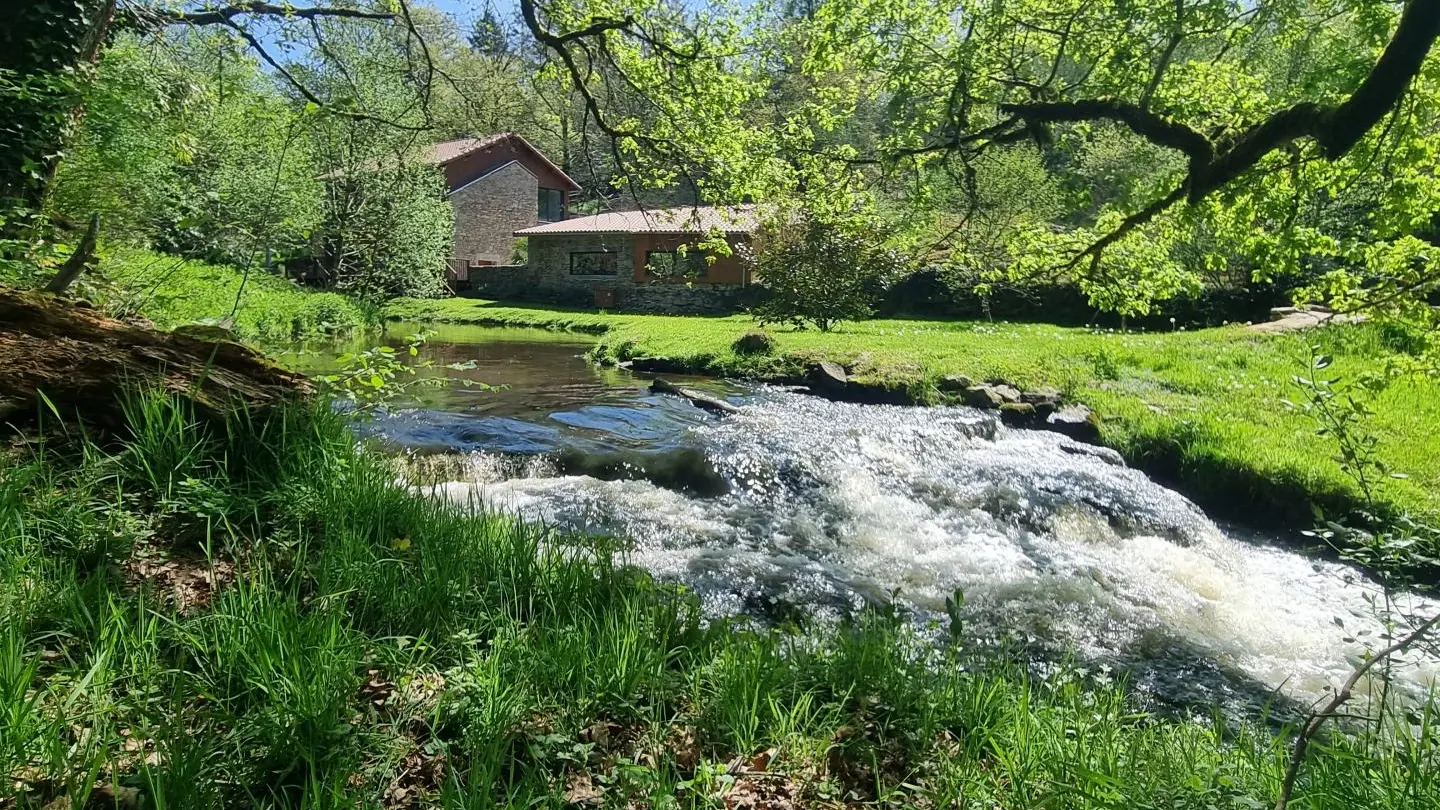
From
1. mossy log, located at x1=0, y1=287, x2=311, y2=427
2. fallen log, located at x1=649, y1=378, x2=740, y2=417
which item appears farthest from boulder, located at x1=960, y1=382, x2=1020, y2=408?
mossy log, located at x1=0, y1=287, x2=311, y2=427

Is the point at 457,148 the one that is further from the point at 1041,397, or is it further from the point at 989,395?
the point at 1041,397

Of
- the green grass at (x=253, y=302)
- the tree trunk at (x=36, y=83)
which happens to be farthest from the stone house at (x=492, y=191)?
the tree trunk at (x=36, y=83)

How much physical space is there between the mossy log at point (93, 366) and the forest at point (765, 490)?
24 mm

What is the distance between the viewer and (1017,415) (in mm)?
12344

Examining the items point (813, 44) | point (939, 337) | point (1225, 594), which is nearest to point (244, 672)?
point (1225, 594)

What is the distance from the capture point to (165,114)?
32.8 feet

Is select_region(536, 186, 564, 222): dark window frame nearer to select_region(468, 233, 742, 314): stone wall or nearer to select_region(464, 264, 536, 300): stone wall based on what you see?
select_region(464, 264, 536, 300): stone wall

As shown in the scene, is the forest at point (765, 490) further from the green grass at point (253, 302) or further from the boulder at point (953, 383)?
the green grass at point (253, 302)

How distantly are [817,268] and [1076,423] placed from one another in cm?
→ 1151

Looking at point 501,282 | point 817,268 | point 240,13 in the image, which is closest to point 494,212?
point 501,282

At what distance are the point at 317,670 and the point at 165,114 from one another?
10425mm

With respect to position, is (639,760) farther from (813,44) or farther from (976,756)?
(813,44)

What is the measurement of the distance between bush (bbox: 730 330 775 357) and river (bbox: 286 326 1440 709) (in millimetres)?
5183

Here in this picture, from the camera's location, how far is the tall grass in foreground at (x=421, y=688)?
232 cm
